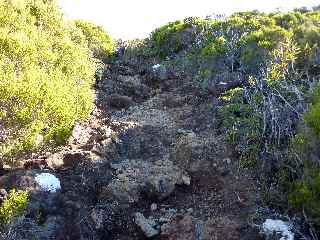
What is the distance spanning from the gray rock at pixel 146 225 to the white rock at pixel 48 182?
43.5 inches

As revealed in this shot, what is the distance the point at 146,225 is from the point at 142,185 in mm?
765

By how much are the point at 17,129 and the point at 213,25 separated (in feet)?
28.3

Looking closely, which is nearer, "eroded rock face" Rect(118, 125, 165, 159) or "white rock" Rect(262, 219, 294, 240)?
"white rock" Rect(262, 219, 294, 240)

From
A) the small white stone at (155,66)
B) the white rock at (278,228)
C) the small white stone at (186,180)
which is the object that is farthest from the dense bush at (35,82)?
the white rock at (278,228)

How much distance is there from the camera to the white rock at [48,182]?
6.68m

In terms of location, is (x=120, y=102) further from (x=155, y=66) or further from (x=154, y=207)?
(x=154, y=207)

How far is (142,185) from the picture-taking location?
717 cm

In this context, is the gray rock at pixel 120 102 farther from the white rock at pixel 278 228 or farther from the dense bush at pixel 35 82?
the white rock at pixel 278 228

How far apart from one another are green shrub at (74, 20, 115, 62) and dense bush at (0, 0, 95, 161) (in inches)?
153

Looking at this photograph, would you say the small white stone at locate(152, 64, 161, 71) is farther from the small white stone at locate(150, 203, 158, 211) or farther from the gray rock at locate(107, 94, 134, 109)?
the small white stone at locate(150, 203, 158, 211)

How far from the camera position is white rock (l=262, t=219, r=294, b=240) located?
5.80 meters

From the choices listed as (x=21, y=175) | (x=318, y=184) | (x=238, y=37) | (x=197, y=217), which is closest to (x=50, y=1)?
(x=238, y=37)

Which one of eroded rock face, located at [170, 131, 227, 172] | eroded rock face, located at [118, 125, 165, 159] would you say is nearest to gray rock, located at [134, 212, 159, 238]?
eroded rock face, located at [170, 131, 227, 172]

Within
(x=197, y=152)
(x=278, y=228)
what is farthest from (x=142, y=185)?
(x=278, y=228)
